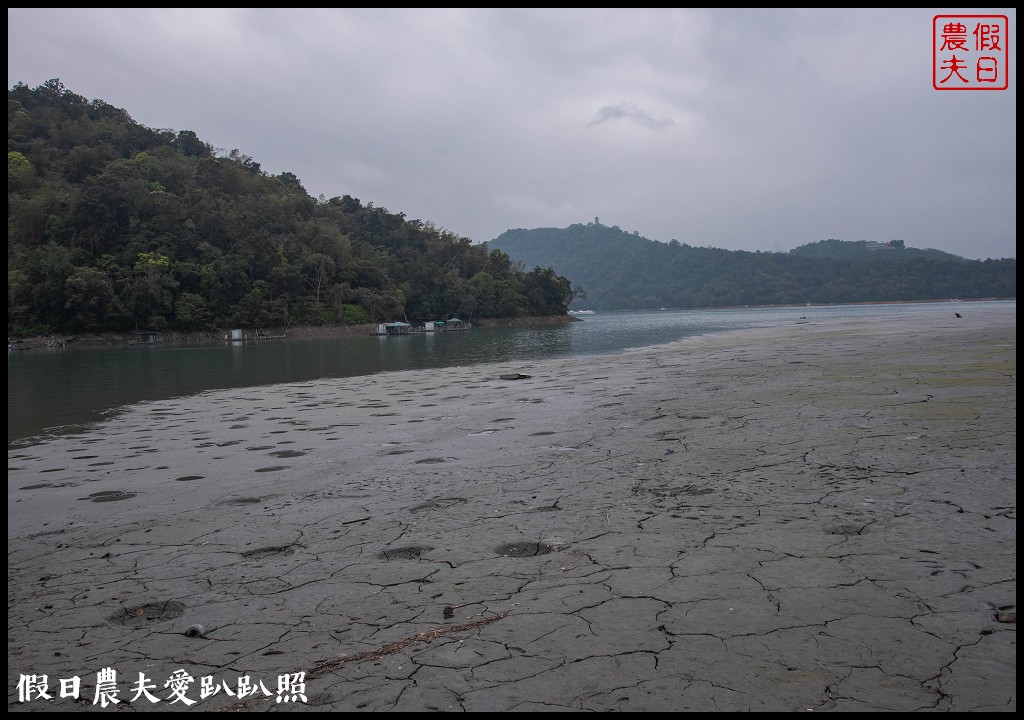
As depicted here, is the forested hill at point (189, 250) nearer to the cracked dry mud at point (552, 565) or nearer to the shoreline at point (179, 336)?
the shoreline at point (179, 336)

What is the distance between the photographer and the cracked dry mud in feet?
9.96

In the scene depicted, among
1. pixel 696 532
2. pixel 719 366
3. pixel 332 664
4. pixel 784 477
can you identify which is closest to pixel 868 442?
pixel 784 477

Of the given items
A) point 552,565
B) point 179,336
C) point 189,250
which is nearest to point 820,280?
point 189,250

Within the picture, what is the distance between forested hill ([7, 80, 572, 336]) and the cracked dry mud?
64873mm

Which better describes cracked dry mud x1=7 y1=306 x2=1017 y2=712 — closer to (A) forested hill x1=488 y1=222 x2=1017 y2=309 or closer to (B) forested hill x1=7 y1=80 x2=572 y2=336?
(B) forested hill x1=7 y1=80 x2=572 y2=336

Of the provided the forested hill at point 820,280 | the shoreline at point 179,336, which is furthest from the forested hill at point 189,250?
the forested hill at point 820,280

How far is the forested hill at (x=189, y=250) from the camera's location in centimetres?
6462

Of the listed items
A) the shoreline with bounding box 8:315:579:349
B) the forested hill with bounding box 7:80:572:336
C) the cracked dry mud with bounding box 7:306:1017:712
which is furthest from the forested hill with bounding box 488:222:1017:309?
the cracked dry mud with bounding box 7:306:1017:712

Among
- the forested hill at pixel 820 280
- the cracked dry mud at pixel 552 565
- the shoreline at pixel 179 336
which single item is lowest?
the cracked dry mud at pixel 552 565

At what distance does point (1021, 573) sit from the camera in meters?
3.58

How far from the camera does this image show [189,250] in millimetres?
75375

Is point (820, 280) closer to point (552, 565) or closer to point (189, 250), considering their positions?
point (189, 250)

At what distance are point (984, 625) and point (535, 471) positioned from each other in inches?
180

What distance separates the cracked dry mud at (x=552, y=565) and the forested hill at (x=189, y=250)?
64.9 meters
